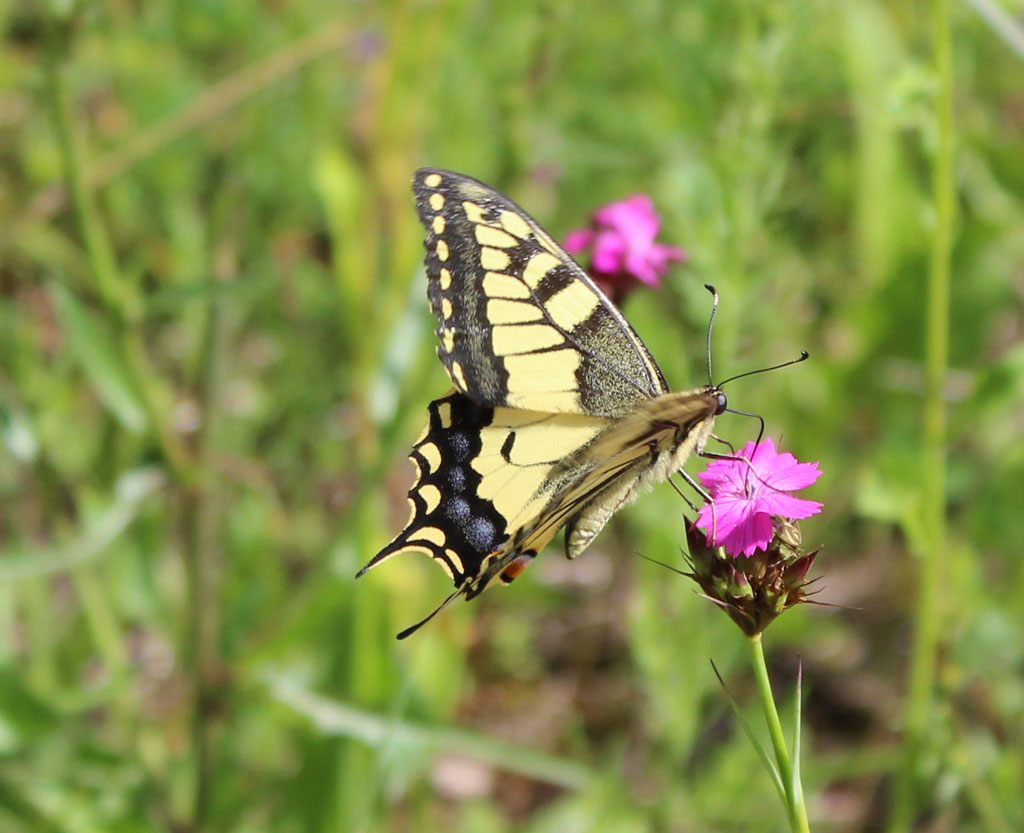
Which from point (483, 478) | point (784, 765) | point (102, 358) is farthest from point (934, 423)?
point (102, 358)

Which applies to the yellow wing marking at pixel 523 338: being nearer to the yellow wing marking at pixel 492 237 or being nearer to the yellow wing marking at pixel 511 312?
the yellow wing marking at pixel 511 312

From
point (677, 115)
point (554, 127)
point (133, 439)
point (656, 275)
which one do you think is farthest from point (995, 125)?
point (133, 439)

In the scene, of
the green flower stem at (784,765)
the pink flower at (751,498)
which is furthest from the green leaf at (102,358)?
the green flower stem at (784,765)

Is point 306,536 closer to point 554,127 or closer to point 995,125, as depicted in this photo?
point 554,127

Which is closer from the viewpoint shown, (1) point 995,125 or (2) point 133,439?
(2) point 133,439

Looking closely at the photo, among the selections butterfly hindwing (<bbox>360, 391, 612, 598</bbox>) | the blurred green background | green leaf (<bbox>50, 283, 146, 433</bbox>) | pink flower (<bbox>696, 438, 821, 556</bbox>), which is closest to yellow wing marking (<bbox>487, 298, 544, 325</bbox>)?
butterfly hindwing (<bbox>360, 391, 612, 598</bbox>)

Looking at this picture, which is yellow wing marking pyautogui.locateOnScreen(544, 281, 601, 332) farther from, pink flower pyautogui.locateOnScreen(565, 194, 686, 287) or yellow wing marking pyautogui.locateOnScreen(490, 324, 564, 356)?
pink flower pyautogui.locateOnScreen(565, 194, 686, 287)

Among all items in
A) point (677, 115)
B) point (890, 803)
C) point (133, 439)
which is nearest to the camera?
point (133, 439)
